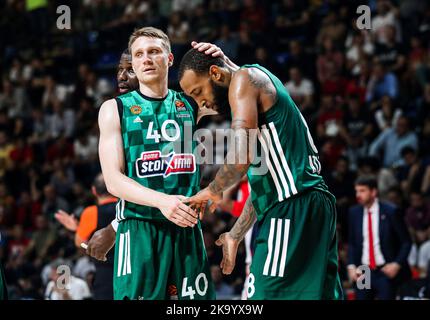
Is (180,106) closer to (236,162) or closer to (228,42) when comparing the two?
(236,162)

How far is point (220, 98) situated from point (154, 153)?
602mm

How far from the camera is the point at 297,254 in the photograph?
5219 mm

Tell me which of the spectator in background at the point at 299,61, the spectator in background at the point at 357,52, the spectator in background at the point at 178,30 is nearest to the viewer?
the spectator in background at the point at 357,52

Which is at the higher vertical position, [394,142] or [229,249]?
[394,142]

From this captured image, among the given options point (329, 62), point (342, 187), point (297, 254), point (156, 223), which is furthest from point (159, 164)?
point (329, 62)

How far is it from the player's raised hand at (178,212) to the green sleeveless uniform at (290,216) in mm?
419

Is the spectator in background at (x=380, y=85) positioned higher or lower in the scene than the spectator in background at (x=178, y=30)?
lower

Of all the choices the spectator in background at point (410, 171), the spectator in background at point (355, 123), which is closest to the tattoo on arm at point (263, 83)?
the spectator in background at point (410, 171)

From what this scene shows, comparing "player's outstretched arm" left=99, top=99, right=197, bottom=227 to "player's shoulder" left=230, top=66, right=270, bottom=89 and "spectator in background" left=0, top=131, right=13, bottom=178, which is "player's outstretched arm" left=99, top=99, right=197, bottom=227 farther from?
"spectator in background" left=0, top=131, right=13, bottom=178

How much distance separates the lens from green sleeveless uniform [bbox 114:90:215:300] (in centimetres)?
560

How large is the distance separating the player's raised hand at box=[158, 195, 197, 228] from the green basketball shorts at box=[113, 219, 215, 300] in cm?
30

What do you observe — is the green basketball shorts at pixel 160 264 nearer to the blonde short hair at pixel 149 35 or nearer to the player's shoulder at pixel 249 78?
the player's shoulder at pixel 249 78

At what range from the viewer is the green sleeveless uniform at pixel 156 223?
5598 mm

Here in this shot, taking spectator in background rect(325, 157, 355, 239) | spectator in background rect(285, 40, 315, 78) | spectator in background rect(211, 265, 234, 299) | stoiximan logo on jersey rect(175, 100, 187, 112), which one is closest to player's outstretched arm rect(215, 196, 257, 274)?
stoiximan logo on jersey rect(175, 100, 187, 112)
